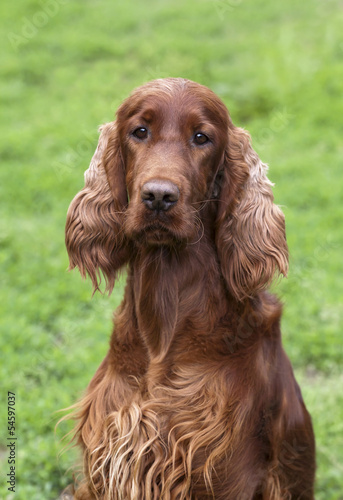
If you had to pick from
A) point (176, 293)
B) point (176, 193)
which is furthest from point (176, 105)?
point (176, 293)

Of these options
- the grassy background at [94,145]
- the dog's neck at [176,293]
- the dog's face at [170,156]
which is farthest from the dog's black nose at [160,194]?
the grassy background at [94,145]

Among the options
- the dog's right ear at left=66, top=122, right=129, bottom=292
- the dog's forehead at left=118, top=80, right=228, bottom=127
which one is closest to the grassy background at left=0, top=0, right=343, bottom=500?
the dog's right ear at left=66, top=122, right=129, bottom=292

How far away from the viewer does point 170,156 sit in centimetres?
274

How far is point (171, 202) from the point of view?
2.65 meters

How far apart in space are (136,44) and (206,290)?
26.1ft

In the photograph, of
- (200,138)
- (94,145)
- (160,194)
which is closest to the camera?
(160,194)

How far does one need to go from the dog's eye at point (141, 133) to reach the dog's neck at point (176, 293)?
18.3 inches

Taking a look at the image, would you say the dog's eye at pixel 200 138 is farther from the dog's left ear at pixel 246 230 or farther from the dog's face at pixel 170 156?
the dog's left ear at pixel 246 230

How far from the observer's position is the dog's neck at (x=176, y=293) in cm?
291

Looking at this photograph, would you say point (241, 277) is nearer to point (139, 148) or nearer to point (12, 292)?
point (139, 148)

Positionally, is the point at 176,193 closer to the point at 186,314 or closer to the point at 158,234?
the point at 158,234

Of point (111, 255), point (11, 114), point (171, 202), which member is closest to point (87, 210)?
point (111, 255)

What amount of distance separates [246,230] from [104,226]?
2.02 ft

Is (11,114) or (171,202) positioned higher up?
(11,114)
